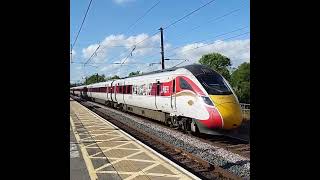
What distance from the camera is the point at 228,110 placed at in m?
13.1

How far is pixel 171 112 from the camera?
16703 mm

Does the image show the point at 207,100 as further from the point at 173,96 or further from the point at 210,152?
the point at 173,96

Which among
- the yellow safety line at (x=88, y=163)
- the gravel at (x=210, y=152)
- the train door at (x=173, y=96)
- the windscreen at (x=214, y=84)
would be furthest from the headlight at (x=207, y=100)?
the yellow safety line at (x=88, y=163)

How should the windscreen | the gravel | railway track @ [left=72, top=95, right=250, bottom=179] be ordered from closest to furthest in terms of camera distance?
railway track @ [left=72, top=95, right=250, bottom=179] < the gravel < the windscreen

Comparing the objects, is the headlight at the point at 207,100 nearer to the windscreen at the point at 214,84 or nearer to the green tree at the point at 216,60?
the windscreen at the point at 214,84

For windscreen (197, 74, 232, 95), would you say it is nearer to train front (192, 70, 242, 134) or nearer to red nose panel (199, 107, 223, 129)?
train front (192, 70, 242, 134)

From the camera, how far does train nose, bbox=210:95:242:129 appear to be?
13023mm

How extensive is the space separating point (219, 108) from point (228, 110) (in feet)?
1.22

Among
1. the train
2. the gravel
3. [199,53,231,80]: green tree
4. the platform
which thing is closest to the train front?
the train

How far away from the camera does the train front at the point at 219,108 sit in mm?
12984
